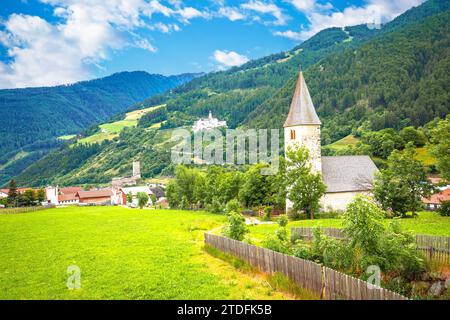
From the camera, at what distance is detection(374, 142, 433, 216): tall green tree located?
3853 centimetres

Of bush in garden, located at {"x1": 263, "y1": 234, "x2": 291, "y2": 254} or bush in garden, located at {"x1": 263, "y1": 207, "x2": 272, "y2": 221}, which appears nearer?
bush in garden, located at {"x1": 263, "y1": 234, "x2": 291, "y2": 254}

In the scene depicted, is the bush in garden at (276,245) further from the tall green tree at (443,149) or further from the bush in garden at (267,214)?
the bush in garden at (267,214)

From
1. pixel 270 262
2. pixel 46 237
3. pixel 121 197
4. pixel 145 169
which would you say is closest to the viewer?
pixel 270 262

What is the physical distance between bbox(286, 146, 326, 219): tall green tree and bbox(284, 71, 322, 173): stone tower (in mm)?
→ 2656

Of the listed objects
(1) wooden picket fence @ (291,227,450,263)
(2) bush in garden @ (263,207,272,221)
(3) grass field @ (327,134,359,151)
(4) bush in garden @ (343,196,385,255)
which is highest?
(3) grass field @ (327,134,359,151)

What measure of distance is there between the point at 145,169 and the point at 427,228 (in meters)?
171

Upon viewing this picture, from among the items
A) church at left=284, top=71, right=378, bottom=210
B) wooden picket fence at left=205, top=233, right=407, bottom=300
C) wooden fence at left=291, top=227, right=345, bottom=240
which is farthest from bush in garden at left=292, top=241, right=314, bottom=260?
church at left=284, top=71, right=378, bottom=210

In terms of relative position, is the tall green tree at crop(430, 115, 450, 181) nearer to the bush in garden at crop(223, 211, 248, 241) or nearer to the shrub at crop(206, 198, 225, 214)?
the bush in garden at crop(223, 211, 248, 241)

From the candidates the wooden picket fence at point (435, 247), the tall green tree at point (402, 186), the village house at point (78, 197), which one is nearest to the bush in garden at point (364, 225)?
the wooden picket fence at point (435, 247)

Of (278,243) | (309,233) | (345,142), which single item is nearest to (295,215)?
(309,233)

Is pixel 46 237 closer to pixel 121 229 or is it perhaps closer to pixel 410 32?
pixel 121 229

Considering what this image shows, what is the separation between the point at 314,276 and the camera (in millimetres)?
15984

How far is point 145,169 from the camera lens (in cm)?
19075
